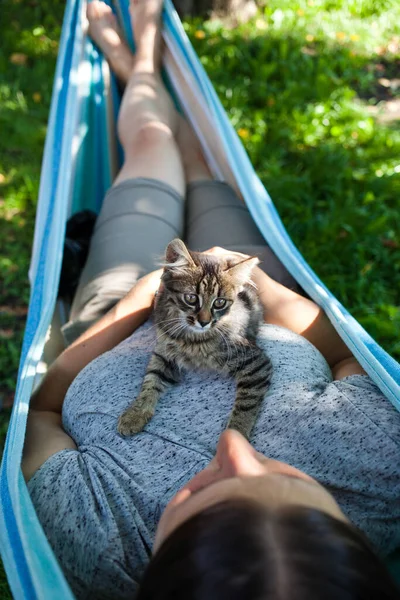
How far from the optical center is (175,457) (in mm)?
1355

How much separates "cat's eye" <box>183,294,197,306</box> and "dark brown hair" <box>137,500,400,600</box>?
85cm

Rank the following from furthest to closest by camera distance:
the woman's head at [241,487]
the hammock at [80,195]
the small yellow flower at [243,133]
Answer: the small yellow flower at [243,133]
the hammock at [80,195]
the woman's head at [241,487]

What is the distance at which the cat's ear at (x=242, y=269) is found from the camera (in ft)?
5.32

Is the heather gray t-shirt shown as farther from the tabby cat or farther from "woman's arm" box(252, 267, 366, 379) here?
"woman's arm" box(252, 267, 366, 379)

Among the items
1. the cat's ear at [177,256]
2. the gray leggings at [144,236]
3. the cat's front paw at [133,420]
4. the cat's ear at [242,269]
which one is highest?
the gray leggings at [144,236]

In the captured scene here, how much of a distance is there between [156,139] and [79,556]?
185 centimetres

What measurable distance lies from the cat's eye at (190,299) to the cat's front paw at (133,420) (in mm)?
380

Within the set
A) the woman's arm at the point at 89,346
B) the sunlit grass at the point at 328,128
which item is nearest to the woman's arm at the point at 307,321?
the woman's arm at the point at 89,346

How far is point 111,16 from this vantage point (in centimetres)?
293

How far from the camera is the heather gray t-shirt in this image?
1194 millimetres

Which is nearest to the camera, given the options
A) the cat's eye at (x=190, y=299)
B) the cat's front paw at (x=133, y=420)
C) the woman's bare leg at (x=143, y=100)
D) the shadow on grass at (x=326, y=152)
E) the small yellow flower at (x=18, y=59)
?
the cat's front paw at (x=133, y=420)

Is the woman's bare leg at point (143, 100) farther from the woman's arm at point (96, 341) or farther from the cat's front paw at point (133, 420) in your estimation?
the cat's front paw at point (133, 420)

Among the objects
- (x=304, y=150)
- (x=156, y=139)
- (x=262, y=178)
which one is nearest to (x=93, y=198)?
(x=156, y=139)

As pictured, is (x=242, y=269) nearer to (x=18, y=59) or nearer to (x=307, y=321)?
(x=307, y=321)
